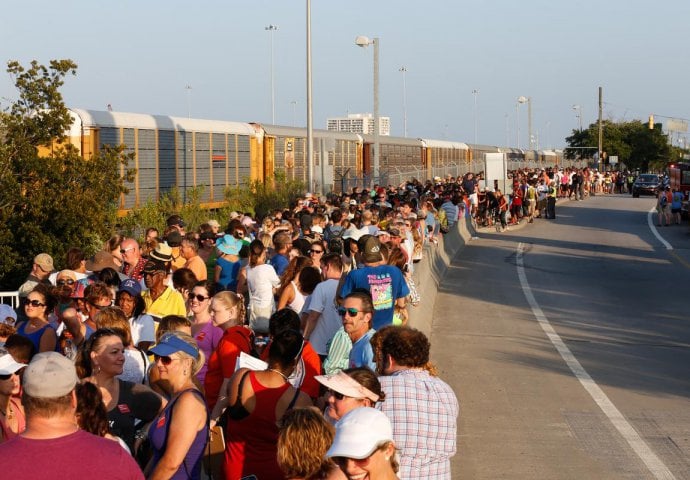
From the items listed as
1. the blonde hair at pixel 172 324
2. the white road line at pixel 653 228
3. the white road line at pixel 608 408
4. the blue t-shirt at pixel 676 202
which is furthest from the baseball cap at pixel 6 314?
the blue t-shirt at pixel 676 202

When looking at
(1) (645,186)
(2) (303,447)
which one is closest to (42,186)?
(2) (303,447)

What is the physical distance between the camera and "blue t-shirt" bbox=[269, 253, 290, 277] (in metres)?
12.7

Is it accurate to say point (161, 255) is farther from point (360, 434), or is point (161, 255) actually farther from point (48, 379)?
point (360, 434)

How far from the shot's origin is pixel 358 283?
32.6 ft

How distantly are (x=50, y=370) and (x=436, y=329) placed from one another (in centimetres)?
1389

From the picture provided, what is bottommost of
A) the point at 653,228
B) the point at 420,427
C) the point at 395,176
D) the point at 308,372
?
the point at 653,228

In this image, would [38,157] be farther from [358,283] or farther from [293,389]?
[293,389]

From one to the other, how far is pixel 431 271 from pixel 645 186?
161ft

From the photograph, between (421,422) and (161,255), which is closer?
(421,422)

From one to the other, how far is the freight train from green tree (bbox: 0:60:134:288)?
72.4 inches

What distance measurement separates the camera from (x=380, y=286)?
10148mm

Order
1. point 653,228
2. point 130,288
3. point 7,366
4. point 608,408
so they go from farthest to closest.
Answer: point 653,228, point 608,408, point 130,288, point 7,366

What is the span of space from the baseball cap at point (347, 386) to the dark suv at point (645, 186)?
64.3 meters

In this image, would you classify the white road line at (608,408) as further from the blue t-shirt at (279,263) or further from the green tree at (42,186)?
the green tree at (42,186)
